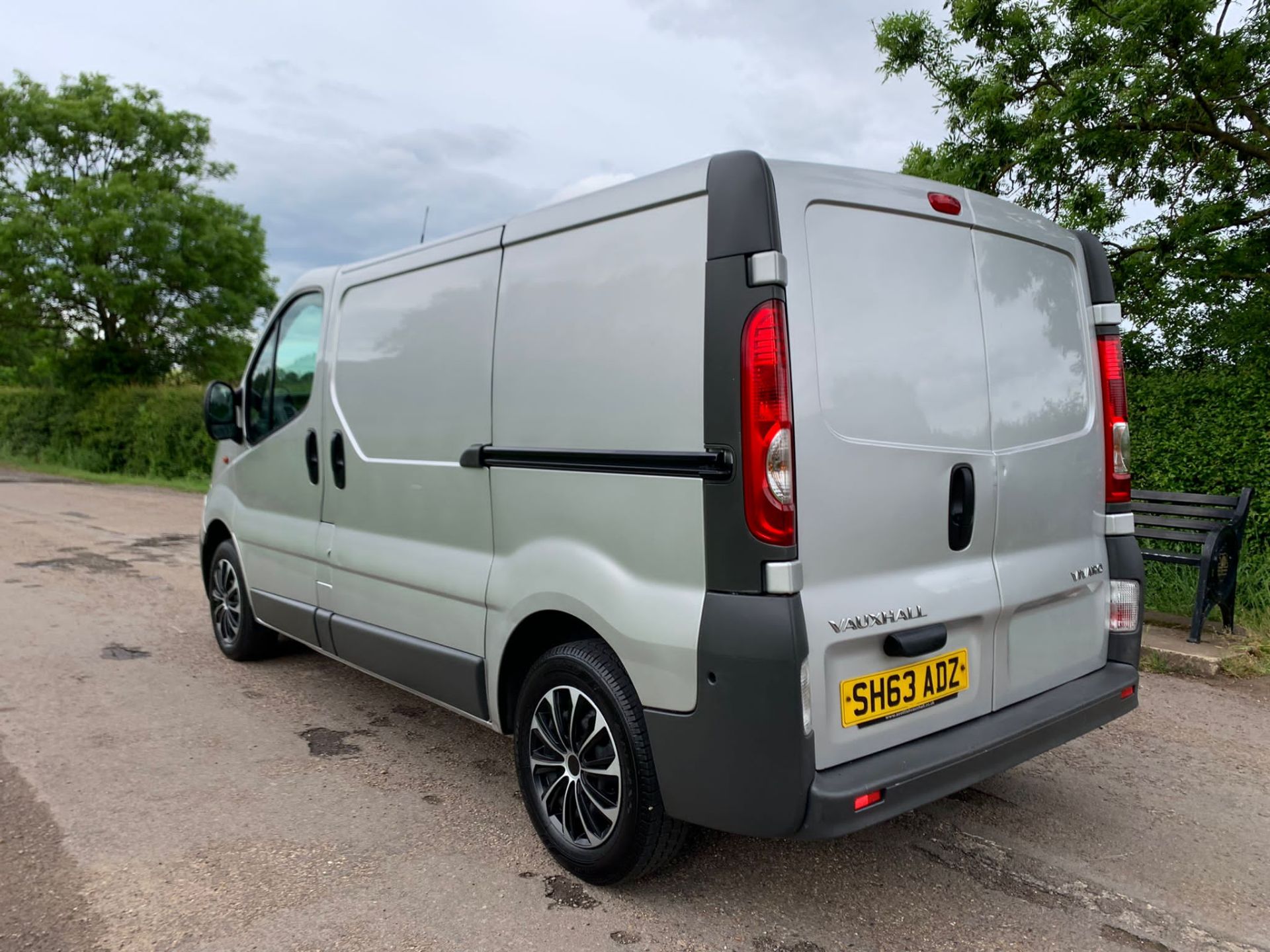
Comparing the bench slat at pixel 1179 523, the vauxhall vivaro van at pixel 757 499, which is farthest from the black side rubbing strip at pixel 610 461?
the bench slat at pixel 1179 523

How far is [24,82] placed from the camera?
23.9 meters

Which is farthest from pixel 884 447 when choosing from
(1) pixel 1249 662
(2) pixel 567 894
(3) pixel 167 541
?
(3) pixel 167 541

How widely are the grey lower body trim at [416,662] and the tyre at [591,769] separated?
0.86ft

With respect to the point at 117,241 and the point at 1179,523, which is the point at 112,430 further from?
the point at 1179,523

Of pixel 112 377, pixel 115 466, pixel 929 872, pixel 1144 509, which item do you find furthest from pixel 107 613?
pixel 112 377

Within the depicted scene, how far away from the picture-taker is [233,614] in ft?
17.8

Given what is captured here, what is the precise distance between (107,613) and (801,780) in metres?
5.79

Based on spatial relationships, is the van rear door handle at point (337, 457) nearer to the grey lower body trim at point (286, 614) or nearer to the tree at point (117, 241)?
the grey lower body trim at point (286, 614)

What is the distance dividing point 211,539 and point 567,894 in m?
3.71

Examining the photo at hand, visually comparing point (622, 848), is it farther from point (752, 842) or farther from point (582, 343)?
point (582, 343)

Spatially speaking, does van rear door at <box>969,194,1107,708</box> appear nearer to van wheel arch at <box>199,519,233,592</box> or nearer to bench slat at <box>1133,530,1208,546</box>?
bench slat at <box>1133,530,1208,546</box>

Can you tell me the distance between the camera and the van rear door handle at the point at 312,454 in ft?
14.2

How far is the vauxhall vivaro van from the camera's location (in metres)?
2.45

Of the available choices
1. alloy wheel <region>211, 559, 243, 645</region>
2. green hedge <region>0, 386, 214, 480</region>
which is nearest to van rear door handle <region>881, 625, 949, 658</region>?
alloy wheel <region>211, 559, 243, 645</region>
